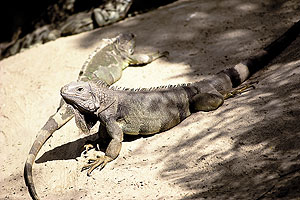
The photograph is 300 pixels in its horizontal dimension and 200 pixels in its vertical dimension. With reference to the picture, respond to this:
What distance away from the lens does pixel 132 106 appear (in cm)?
498

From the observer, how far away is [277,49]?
5879 millimetres

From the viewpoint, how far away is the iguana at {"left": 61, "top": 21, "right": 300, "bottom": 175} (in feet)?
15.8

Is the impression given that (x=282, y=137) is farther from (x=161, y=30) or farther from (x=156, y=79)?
(x=161, y=30)

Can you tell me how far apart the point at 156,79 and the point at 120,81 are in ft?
2.72

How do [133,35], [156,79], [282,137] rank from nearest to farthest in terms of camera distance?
[282,137], [156,79], [133,35]

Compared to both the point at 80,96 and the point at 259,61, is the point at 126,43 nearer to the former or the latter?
the point at 259,61

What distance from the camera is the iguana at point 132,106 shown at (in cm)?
480

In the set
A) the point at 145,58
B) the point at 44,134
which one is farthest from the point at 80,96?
the point at 145,58

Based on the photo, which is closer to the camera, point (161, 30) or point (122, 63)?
point (122, 63)

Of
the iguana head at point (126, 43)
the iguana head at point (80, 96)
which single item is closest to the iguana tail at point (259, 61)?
the iguana head at point (80, 96)

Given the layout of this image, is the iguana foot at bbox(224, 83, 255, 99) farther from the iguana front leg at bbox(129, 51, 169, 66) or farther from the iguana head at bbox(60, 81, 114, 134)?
the iguana front leg at bbox(129, 51, 169, 66)

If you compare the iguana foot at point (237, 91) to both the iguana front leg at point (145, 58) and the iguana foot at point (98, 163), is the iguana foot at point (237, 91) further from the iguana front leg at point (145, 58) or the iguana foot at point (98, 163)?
the iguana front leg at point (145, 58)

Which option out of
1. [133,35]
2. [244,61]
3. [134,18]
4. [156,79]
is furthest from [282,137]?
[134,18]

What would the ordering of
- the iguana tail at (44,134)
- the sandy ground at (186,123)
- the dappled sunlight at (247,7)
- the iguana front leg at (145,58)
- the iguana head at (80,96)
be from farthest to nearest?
the dappled sunlight at (247,7) < the iguana front leg at (145,58) < the iguana tail at (44,134) < the iguana head at (80,96) < the sandy ground at (186,123)
